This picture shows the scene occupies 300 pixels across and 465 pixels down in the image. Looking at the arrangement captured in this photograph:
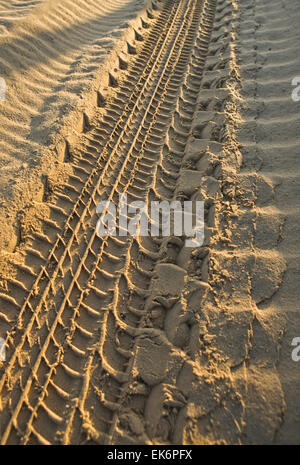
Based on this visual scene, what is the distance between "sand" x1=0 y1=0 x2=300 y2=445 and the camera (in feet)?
5.80

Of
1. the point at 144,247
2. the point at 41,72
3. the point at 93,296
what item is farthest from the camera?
the point at 41,72

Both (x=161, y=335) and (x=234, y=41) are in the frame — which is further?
(x=234, y=41)

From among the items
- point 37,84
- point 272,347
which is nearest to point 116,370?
point 272,347

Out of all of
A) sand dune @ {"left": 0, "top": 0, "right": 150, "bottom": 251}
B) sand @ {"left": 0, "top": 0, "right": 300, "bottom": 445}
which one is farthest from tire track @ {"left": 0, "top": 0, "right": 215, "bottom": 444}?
sand dune @ {"left": 0, "top": 0, "right": 150, "bottom": 251}

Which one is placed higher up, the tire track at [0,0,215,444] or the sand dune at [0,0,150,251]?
the sand dune at [0,0,150,251]

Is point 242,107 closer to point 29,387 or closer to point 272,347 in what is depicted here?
point 272,347

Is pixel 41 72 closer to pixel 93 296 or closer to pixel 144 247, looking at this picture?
pixel 144 247

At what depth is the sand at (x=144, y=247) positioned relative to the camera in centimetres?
177

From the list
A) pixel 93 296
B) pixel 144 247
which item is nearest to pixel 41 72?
pixel 144 247

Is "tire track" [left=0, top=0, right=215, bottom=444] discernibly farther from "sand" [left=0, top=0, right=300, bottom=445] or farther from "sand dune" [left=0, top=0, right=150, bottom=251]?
"sand dune" [left=0, top=0, right=150, bottom=251]

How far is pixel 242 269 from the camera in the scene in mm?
2258

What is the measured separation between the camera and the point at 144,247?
255 cm

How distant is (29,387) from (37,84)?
10.7 feet

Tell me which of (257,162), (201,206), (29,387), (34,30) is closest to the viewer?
(29,387)
